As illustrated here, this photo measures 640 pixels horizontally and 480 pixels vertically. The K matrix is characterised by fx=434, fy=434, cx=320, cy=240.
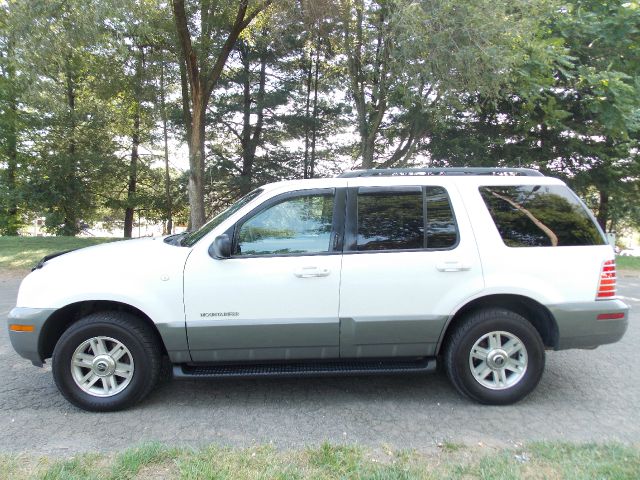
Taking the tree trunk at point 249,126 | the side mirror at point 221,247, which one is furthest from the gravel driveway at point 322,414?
the tree trunk at point 249,126

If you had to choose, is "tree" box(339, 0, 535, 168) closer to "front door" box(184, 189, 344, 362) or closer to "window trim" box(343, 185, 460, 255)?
"window trim" box(343, 185, 460, 255)

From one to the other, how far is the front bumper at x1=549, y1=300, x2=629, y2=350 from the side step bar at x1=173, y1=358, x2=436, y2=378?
3.62 ft

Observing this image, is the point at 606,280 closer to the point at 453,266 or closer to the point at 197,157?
the point at 453,266

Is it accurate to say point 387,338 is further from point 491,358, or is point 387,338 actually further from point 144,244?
point 144,244

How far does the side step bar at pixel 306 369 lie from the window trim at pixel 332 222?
921mm

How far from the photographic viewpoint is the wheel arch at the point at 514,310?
3631 millimetres

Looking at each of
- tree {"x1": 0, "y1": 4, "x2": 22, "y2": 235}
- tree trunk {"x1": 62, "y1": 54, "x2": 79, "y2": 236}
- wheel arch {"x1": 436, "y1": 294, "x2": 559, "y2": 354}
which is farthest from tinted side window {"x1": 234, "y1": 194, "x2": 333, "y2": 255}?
tree trunk {"x1": 62, "y1": 54, "x2": 79, "y2": 236}

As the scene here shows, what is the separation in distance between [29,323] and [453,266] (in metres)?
3.38

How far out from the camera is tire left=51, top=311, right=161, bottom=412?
3.37m

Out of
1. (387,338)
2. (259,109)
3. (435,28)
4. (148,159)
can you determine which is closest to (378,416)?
(387,338)

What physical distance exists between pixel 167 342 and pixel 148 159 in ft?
85.3

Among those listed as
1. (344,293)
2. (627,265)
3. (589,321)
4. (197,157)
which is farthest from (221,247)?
(627,265)

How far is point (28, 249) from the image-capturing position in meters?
12.4

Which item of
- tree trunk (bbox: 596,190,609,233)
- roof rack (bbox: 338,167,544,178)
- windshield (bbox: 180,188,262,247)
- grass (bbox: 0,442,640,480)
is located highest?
tree trunk (bbox: 596,190,609,233)
